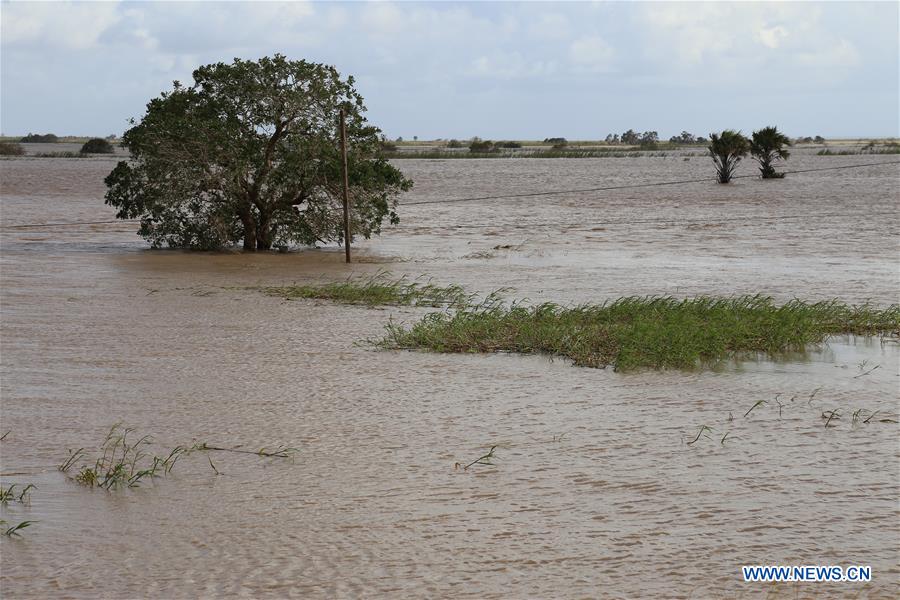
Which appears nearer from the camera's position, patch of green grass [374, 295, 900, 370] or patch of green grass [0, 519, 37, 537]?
patch of green grass [0, 519, 37, 537]

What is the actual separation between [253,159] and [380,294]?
6.88 meters

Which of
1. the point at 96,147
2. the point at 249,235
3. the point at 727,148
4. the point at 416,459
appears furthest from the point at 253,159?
the point at 96,147

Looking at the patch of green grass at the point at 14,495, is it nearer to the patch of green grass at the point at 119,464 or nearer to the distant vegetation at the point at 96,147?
the patch of green grass at the point at 119,464

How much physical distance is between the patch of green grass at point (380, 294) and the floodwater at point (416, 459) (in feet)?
1.86

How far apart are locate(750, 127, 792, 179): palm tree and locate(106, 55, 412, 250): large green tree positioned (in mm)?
29138

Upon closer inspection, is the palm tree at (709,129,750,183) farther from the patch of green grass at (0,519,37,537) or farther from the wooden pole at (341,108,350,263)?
the patch of green grass at (0,519,37,537)

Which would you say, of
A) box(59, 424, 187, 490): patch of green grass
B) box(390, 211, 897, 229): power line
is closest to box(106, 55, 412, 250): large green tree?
box(390, 211, 897, 229): power line

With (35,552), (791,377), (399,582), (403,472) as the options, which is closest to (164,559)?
(35,552)

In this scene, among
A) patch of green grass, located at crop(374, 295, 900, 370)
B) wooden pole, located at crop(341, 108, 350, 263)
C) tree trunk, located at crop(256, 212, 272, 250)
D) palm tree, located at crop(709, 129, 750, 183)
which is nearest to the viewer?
patch of green grass, located at crop(374, 295, 900, 370)

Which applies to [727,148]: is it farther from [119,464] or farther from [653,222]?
[119,464]

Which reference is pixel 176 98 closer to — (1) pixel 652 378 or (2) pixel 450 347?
(2) pixel 450 347

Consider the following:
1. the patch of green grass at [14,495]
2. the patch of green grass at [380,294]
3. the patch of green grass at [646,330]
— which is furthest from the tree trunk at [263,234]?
the patch of green grass at [14,495]

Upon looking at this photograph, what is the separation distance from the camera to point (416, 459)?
7.20m

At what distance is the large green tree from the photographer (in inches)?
794
